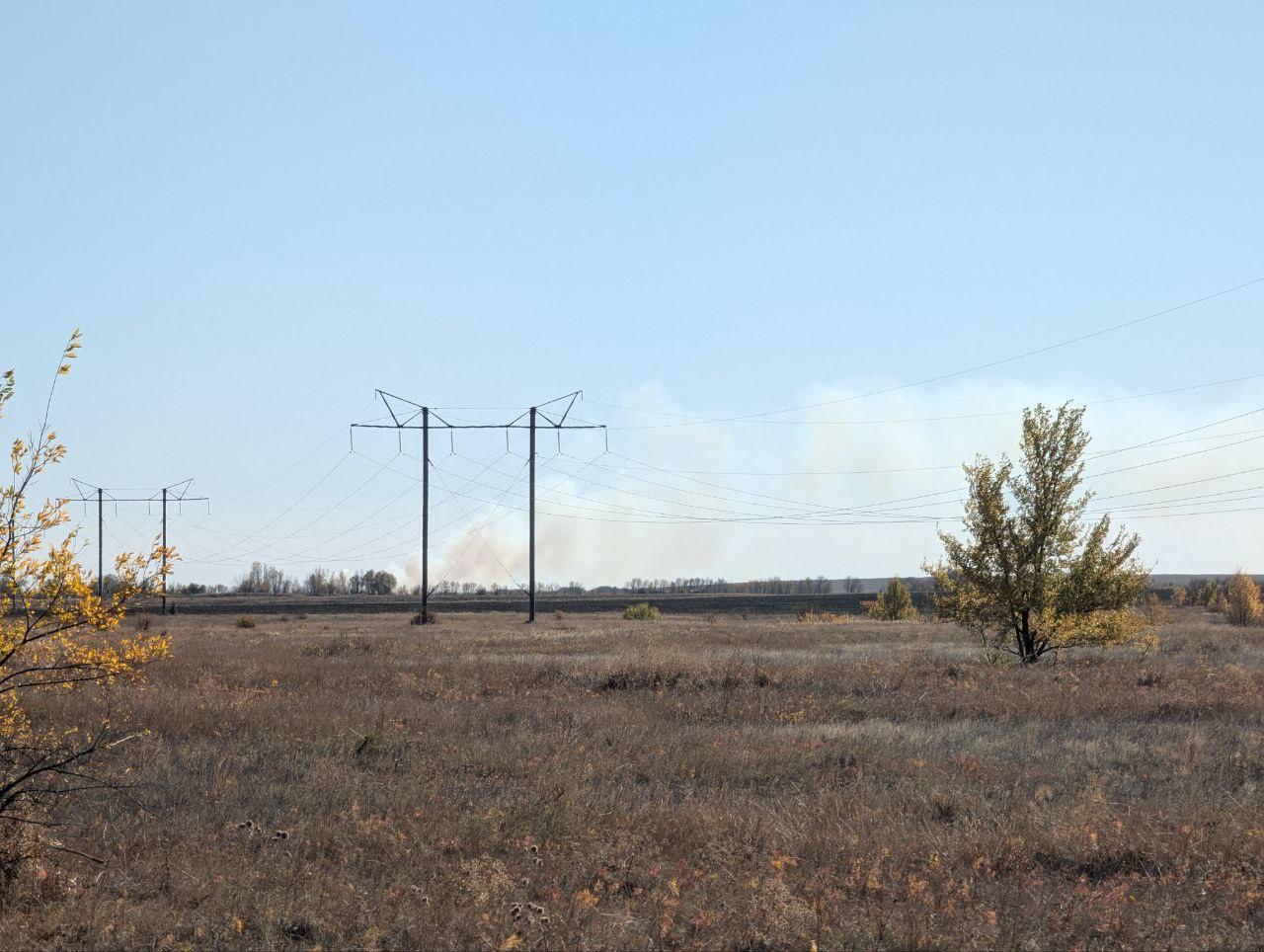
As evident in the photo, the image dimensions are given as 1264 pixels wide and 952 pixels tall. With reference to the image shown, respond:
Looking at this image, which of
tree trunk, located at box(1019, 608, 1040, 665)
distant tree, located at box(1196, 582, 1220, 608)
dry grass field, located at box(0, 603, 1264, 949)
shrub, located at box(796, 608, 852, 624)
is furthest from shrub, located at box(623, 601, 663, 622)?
distant tree, located at box(1196, 582, 1220, 608)

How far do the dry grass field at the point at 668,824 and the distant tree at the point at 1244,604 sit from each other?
57.9 m

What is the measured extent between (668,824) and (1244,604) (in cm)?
7480

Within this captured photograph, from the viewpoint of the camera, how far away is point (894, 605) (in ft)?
277

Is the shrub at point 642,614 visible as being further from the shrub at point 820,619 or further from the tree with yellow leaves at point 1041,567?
the tree with yellow leaves at point 1041,567

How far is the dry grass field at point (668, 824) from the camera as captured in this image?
7461 mm

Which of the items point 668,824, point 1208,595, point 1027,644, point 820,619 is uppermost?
point 1027,644

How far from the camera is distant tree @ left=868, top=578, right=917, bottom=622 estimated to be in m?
82.8

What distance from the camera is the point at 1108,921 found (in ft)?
24.6

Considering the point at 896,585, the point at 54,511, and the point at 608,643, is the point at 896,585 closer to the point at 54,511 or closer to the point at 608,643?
the point at 608,643

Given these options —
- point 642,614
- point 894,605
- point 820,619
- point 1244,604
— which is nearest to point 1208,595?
point 1244,604

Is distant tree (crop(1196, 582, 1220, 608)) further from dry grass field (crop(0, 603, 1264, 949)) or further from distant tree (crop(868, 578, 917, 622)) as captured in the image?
dry grass field (crop(0, 603, 1264, 949))

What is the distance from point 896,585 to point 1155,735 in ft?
236

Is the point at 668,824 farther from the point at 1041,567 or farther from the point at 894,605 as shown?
the point at 894,605

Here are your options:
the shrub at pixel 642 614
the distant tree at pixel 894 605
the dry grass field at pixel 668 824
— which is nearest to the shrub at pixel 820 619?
the distant tree at pixel 894 605
